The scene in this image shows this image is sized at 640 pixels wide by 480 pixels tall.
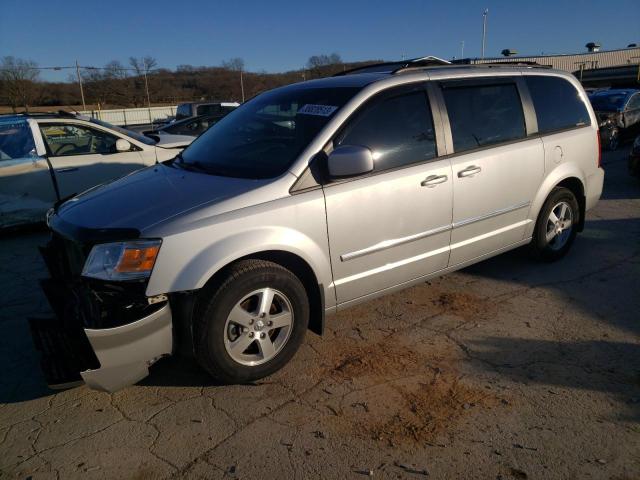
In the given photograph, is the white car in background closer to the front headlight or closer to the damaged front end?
the damaged front end

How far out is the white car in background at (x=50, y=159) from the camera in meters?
6.18

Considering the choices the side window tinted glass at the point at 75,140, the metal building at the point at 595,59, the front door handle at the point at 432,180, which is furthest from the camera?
the metal building at the point at 595,59

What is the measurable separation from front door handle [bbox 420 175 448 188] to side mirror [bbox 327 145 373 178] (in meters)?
0.63

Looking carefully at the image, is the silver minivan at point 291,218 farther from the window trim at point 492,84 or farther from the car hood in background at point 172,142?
the car hood in background at point 172,142

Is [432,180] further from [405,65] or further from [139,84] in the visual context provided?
[139,84]

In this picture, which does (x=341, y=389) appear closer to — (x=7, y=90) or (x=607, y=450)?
(x=607, y=450)

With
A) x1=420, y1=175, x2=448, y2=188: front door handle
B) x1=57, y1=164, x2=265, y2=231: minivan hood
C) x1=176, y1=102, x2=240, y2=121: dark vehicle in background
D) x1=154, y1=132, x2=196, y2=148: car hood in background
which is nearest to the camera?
x1=57, y1=164, x2=265, y2=231: minivan hood

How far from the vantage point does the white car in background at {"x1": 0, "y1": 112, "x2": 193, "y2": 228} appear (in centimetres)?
618

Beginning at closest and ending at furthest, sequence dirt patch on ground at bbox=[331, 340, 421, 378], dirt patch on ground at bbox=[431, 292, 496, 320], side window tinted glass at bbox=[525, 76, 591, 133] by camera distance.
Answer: dirt patch on ground at bbox=[331, 340, 421, 378] < dirt patch on ground at bbox=[431, 292, 496, 320] < side window tinted glass at bbox=[525, 76, 591, 133]

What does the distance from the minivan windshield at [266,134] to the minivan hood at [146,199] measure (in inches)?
A: 6.9

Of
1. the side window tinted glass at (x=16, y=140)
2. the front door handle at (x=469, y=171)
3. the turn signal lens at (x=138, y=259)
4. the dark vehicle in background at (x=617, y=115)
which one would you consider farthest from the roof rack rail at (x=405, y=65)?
the dark vehicle in background at (x=617, y=115)

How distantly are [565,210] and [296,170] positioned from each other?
3.13 m

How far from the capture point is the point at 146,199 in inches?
117

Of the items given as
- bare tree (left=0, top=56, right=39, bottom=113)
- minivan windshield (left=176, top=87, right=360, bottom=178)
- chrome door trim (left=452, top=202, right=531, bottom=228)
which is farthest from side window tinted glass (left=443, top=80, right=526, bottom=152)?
bare tree (left=0, top=56, right=39, bottom=113)
